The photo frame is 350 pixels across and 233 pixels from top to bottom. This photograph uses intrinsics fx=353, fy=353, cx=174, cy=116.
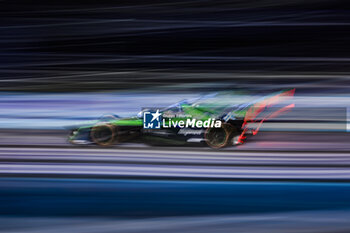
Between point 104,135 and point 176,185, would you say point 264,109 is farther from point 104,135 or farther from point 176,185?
point 104,135

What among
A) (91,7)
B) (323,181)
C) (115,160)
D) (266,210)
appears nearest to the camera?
(266,210)

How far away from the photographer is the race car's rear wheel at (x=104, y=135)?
10.1 feet

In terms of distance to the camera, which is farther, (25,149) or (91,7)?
(91,7)

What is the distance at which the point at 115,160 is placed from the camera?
2.84 m

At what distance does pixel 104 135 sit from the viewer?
3.08 m

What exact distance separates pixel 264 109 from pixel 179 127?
93cm

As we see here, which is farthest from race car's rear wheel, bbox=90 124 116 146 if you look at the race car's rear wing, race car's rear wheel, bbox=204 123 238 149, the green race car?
the race car's rear wing

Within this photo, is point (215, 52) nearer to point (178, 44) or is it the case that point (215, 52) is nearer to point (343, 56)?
point (178, 44)

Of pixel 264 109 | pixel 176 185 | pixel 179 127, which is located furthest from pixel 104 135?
pixel 264 109

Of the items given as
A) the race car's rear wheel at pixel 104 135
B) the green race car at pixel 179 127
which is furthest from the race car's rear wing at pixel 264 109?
the race car's rear wheel at pixel 104 135

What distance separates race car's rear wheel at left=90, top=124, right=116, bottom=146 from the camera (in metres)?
3.07

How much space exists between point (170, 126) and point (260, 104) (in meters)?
1.01

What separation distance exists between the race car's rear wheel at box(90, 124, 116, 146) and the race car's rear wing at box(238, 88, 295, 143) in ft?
3.61

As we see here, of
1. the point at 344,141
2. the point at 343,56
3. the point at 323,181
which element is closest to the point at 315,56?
the point at 343,56
